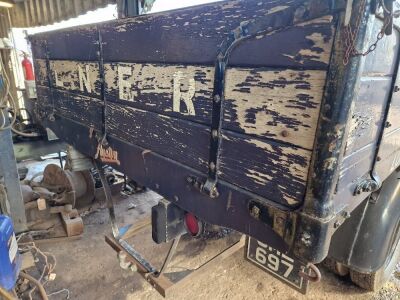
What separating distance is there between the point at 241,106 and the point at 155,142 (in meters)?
0.57

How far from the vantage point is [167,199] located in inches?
53.4

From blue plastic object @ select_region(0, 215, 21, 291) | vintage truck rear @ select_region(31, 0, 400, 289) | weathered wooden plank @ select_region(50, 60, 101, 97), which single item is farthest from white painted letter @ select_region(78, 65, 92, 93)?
blue plastic object @ select_region(0, 215, 21, 291)

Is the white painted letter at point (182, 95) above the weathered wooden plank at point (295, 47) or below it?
below

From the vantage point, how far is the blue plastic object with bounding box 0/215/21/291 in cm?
163

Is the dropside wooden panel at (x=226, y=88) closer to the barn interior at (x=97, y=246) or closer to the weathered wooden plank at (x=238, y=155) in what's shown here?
the weathered wooden plank at (x=238, y=155)

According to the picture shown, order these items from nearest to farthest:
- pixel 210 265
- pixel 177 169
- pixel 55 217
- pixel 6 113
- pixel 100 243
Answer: pixel 177 169, pixel 210 265, pixel 6 113, pixel 100 243, pixel 55 217

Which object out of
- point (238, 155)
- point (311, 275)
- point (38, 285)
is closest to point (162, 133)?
point (238, 155)

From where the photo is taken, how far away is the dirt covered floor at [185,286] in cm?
221

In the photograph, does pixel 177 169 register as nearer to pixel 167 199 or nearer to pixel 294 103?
pixel 167 199

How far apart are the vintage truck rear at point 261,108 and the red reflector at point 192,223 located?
170 mm

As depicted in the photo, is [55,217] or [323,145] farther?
[55,217]

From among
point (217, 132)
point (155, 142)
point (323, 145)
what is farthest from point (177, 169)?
point (323, 145)

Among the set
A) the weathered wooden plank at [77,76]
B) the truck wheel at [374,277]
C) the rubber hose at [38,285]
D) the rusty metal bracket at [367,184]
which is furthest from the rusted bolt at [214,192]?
the truck wheel at [374,277]

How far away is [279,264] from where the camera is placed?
1.24 meters
